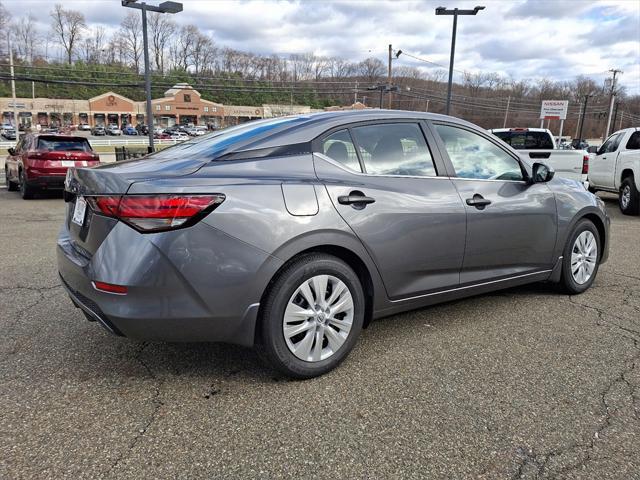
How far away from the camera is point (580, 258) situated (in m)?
4.49

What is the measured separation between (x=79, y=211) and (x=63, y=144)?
10282 millimetres

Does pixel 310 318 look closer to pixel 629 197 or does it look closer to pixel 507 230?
pixel 507 230

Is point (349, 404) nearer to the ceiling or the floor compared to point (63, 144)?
nearer to the floor

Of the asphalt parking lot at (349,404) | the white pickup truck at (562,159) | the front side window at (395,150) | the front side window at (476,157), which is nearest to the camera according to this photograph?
the asphalt parking lot at (349,404)

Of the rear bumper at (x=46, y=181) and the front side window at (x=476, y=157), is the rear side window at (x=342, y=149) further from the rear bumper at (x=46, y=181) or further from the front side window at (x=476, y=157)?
the rear bumper at (x=46, y=181)

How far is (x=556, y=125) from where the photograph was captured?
9469 centimetres

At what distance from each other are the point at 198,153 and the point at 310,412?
162 cm

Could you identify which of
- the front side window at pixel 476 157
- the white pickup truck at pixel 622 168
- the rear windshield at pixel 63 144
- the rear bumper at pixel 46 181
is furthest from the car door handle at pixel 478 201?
the rear windshield at pixel 63 144

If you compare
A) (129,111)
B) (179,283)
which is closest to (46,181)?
(179,283)

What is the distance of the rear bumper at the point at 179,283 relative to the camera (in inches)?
96.0

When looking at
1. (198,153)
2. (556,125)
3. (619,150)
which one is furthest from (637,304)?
(556,125)

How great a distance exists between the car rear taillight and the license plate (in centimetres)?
41

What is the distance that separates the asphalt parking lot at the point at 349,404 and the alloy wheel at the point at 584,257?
574 mm

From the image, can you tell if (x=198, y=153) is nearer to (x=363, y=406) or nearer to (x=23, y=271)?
(x=363, y=406)
